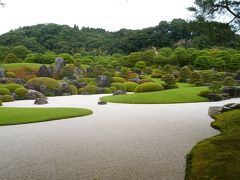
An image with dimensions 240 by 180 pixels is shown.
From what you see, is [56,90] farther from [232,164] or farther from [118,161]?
[232,164]

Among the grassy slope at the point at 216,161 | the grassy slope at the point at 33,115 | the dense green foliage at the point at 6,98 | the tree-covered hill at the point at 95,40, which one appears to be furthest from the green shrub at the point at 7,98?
the tree-covered hill at the point at 95,40

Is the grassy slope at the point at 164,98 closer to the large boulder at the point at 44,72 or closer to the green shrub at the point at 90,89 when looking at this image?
the green shrub at the point at 90,89

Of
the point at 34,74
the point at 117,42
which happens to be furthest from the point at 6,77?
the point at 117,42

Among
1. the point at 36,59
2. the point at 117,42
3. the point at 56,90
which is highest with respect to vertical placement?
the point at 117,42

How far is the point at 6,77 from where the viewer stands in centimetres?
3344

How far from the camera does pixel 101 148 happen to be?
7.48m

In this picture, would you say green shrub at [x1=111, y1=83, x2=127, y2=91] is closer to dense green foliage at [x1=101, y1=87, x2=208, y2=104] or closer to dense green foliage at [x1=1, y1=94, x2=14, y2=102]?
dense green foliage at [x1=101, y1=87, x2=208, y2=104]

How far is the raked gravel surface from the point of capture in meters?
5.61

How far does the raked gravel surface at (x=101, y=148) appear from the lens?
561 centimetres

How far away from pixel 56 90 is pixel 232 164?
82.7ft

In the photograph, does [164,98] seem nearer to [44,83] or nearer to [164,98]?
[164,98]

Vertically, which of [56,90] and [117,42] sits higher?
[117,42]

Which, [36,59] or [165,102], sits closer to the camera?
[165,102]

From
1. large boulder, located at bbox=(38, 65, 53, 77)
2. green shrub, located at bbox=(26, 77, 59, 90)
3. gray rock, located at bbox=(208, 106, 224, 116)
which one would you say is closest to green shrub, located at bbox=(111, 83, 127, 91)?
green shrub, located at bbox=(26, 77, 59, 90)
